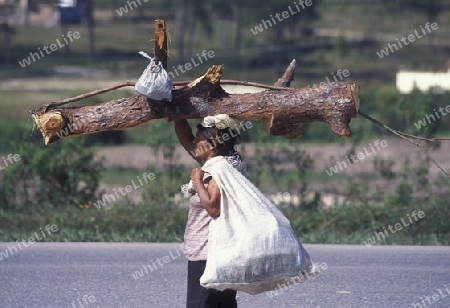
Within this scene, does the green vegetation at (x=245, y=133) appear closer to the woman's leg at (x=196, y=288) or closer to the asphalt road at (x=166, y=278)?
the asphalt road at (x=166, y=278)

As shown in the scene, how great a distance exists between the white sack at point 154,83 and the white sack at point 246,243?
1.69 ft

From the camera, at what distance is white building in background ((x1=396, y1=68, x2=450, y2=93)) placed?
34.0m

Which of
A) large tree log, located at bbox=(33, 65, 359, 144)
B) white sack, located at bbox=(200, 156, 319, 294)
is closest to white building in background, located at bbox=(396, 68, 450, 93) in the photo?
large tree log, located at bbox=(33, 65, 359, 144)

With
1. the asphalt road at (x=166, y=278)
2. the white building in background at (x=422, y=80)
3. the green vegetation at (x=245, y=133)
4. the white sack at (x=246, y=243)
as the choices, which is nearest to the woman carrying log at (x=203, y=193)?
the white sack at (x=246, y=243)

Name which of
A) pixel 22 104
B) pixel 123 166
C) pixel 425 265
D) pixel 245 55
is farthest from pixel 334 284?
pixel 245 55

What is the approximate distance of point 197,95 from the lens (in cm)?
568

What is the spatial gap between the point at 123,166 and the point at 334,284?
14599mm

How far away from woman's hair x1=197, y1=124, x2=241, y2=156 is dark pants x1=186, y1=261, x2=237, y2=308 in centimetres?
62

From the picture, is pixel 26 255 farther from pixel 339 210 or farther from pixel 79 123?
pixel 79 123

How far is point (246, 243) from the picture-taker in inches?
209

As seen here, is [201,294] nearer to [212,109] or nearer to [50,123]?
[212,109]

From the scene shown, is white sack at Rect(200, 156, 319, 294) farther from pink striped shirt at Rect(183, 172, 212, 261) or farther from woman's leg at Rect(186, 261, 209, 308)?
woman's leg at Rect(186, 261, 209, 308)

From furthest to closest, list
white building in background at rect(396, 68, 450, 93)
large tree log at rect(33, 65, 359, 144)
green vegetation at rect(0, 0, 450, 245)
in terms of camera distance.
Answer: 1. white building in background at rect(396, 68, 450, 93)
2. green vegetation at rect(0, 0, 450, 245)
3. large tree log at rect(33, 65, 359, 144)

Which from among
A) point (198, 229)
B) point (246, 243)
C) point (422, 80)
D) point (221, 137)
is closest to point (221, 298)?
point (198, 229)
